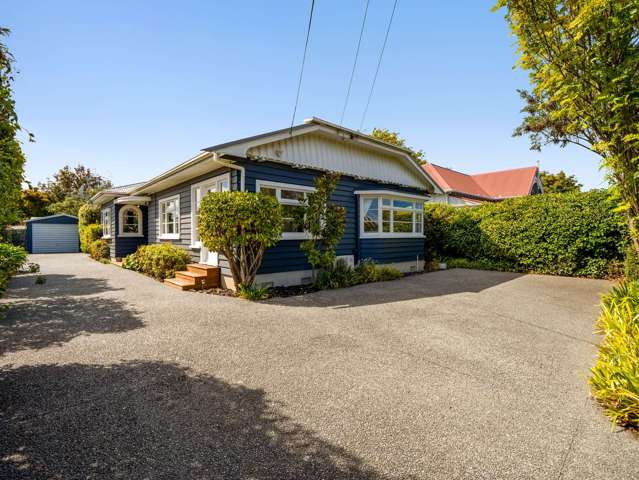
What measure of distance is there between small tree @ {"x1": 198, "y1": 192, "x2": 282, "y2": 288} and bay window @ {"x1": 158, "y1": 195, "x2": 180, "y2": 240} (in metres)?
4.62

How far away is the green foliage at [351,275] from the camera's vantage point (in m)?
8.19

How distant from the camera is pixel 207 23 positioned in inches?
268

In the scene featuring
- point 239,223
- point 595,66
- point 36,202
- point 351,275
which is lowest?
point 351,275

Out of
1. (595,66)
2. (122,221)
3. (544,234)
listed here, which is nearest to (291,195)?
(595,66)

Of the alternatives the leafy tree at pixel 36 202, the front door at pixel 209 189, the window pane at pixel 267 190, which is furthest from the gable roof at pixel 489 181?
the leafy tree at pixel 36 202

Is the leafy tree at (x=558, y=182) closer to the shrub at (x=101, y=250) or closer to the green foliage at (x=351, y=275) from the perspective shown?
the green foliage at (x=351, y=275)

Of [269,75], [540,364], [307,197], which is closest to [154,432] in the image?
[540,364]

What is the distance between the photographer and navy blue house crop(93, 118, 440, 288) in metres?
7.66

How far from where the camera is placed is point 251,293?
668 centimetres

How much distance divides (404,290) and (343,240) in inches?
103

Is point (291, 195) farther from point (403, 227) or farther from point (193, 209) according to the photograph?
point (403, 227)

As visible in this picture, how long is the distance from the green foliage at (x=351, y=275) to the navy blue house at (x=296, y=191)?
524 millimetres

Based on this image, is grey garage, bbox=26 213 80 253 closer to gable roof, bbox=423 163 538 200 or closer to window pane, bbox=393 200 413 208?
window pane, bbox=393 200 413 208

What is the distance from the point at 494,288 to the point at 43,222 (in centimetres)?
2758
